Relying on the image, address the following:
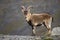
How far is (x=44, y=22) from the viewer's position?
5.15m

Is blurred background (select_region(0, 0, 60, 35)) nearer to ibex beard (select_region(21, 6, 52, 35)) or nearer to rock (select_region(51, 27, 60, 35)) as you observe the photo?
rock (select_region(51, 27, 60, 35))

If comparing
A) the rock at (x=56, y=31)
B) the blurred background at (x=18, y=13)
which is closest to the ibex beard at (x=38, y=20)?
the rock at (x=56, y=31)

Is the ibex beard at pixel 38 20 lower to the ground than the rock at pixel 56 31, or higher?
higher

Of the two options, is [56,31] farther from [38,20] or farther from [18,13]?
[18,13]

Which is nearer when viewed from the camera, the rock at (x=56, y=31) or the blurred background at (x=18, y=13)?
the rock at (x=56, y=31)

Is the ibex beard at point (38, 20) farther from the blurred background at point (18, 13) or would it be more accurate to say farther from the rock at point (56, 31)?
the blurred background at point (18, 13)

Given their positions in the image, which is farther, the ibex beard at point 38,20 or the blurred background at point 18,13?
the blurred background at point 18,13

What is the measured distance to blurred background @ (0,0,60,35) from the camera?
5.82 m

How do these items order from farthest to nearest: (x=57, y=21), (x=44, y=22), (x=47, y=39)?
(x=57, y=21) < (x=44, y=22) < (x=47, y=39)

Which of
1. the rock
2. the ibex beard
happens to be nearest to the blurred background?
the rock

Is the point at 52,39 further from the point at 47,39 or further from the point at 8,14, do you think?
the point at 8,14

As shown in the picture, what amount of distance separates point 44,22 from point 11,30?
1.10m

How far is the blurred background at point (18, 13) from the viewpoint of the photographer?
5.82 meters

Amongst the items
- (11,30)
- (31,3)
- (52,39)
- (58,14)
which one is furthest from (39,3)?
(52,39)
